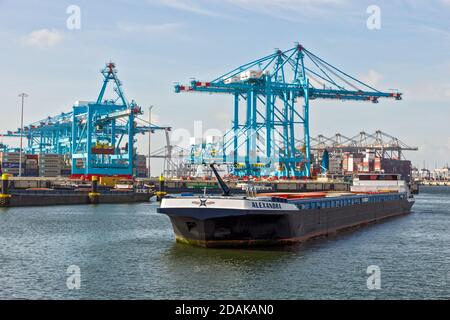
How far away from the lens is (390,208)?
211ft

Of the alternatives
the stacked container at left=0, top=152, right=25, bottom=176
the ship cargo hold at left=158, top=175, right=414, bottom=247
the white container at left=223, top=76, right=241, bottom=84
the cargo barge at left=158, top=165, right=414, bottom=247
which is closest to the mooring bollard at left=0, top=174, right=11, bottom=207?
the cargo barge at left=158, top=165, right=414, bottom=247

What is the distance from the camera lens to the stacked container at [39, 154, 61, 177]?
155 meters

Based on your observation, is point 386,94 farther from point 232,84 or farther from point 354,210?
point 354,210

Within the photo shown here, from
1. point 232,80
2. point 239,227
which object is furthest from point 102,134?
point 239,227

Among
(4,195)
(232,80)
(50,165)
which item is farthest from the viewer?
(50,165)

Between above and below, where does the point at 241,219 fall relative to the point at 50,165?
below

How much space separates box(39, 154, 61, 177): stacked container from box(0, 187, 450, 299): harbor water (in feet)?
372

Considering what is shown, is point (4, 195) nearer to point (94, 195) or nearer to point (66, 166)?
point (94, 195)

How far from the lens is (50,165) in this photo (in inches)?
6156

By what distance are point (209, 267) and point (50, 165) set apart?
5331 inches

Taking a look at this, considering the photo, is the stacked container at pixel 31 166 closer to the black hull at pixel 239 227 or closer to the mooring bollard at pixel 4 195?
the mooring bollard at pixel 4 195

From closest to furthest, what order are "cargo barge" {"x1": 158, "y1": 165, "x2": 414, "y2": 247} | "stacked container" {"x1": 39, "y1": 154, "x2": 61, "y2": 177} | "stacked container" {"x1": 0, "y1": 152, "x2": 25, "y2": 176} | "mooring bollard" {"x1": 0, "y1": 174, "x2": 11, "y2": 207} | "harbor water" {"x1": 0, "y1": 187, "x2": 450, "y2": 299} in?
"harbor water" {"x1": 0, "y1": 187, "x2": 450, "y2": 299} → "cargo barge" {"x1": 158, "y1": 165, "x2": 414, "y2": 247} → "mooring bollard" {"x1": 0, "y1": 174, "x2": 11, "y2": 207} → "stacked container" {"x1": 39, "y1": 154, "x2": 61, "y2": 177} → "stacked container" {"x1": 0, "y1": 152, "x2": 25, "y2": 176}

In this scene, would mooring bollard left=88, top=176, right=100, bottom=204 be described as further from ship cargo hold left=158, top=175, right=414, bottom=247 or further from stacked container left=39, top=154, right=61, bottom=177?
stacked container left=39, top=154, right=61, bottom=177
